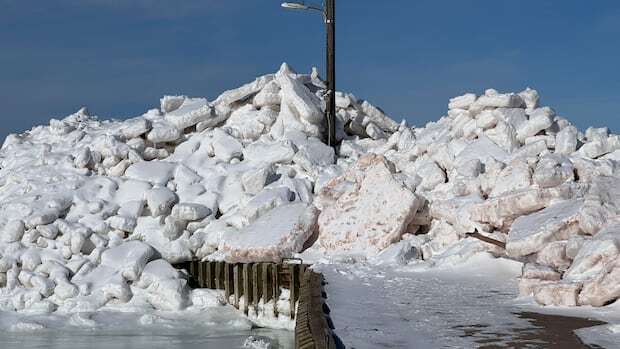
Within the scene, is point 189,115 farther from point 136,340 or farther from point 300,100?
point 136,340

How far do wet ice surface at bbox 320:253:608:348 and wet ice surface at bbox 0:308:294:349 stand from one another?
1461 millimetres

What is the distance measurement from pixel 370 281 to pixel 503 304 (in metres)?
2.03

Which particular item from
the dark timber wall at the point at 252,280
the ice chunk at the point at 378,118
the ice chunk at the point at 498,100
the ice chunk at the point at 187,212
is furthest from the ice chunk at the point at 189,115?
the ice chunk at the point at 498,100

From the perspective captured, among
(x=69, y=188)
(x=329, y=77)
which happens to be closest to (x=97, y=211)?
(x=69, y=188)

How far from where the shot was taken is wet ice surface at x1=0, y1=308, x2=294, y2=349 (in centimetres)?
1008

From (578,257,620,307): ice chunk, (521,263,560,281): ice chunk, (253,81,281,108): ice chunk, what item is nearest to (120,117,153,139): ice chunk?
(253,81,281,108): ice chunk

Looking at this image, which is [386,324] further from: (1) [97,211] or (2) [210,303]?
(1) [97,211]

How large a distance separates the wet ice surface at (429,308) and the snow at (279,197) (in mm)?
198

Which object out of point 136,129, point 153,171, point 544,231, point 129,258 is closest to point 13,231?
point 129,258

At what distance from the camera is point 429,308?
7.29 m

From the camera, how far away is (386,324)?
640 cm

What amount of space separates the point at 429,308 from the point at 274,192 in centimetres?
628

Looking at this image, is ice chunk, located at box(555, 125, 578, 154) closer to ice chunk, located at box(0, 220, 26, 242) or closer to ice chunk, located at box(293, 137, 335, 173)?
ice chunk, located at box(293, 137, 335, 173)

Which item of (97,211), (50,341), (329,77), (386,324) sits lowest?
(50,341)
